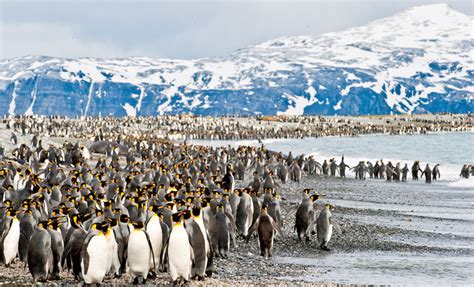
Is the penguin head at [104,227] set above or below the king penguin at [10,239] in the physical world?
above

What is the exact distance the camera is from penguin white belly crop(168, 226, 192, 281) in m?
8.91

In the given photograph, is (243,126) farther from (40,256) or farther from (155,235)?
(40,256)

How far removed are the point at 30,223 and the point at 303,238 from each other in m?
5.74

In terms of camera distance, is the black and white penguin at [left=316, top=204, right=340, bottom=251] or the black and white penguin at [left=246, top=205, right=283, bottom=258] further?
the black and white penguin at [left=316, top=204, right=340, bottom=251]

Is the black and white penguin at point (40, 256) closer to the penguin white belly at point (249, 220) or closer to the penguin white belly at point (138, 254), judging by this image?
the penguin white belly at point (138, 254)

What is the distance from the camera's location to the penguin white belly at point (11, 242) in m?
9.91

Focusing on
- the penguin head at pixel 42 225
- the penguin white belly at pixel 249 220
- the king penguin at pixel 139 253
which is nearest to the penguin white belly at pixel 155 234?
the king penguin at pixel 139 253

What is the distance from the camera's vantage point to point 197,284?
8.95 meters

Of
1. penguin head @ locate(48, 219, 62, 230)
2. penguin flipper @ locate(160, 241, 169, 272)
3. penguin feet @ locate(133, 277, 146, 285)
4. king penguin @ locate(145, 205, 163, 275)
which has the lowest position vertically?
penguin feet @ locate(133, 277, 146, 285)

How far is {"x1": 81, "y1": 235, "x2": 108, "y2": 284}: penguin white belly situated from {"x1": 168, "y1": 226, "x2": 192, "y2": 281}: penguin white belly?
2.88 feet

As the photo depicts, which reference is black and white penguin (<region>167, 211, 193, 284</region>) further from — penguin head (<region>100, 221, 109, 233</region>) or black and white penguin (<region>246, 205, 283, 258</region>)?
black and white penguin (<region>246, 205, 283, 258</region>)

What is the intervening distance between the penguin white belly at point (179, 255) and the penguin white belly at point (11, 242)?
2.62 meters

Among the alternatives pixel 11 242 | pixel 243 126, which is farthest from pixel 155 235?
pixel 243 126

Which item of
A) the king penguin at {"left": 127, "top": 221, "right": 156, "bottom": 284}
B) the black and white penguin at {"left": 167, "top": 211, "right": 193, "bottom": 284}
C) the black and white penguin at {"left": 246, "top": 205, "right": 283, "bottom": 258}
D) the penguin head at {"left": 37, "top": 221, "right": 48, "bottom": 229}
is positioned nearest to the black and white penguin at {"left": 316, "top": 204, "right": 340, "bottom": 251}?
the black and white penguin at {"left": 246, "top": 205, "right": 283, "bottom": 258}
